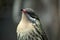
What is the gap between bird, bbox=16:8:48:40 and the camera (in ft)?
1.38

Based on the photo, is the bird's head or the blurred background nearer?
the bird's head

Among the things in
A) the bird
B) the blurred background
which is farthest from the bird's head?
the blurred background

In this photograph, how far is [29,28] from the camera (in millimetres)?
420

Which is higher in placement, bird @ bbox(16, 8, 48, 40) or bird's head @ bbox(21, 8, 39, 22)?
bird's head @ bbox(21, 8, 39, 22)

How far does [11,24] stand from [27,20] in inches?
15.3

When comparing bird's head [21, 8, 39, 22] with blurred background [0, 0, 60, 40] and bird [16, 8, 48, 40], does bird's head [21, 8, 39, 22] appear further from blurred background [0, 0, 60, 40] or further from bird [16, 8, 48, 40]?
blurred background [0, 0, 60, 40]

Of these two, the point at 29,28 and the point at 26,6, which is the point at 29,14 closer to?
the point at 29,28

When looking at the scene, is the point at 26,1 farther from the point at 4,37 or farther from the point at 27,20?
the point at 27,20

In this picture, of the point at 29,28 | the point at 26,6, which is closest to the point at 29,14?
the point at 29,28

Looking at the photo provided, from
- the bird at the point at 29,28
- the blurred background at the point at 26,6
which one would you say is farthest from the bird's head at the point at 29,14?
the blurred background at the point at 26,6

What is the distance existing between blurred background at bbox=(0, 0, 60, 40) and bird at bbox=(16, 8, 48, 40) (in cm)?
32

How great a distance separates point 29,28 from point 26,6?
1.18 feet

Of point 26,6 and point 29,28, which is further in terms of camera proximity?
point 26,6

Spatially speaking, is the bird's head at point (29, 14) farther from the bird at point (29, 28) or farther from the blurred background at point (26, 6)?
the blurred background at point (26, 6)
